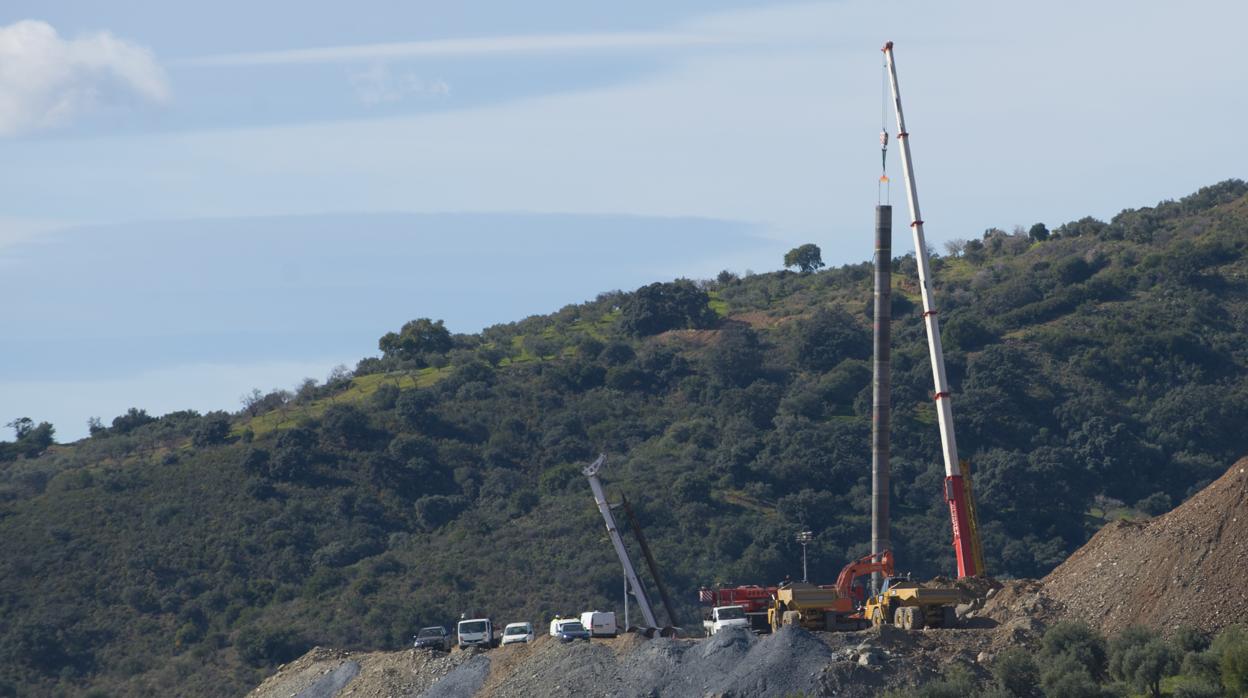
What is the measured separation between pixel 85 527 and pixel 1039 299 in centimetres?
6949

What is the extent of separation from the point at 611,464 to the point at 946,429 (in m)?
53.9

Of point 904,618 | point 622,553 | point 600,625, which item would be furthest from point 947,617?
point 622,553

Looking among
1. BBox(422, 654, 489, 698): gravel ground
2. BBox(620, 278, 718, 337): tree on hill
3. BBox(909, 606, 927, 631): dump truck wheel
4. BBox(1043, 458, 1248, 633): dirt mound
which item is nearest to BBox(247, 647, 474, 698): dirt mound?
BBox(422, 654, 489, 698): gravel ground

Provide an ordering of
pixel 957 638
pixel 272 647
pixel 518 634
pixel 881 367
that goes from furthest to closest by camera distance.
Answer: pixel 272 647, pixel 881 367, pixel 518 634, pixel 957 638

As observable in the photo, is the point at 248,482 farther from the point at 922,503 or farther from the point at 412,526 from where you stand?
the point at 922,503

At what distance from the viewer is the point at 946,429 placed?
6366 cm

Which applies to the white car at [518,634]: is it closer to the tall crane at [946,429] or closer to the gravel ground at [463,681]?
the gravel ground at [463,681]

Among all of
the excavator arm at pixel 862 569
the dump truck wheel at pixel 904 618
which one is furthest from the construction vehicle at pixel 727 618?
the dump truck wheel at pixel 904 618

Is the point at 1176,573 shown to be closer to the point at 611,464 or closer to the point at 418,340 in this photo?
the point at 611,464

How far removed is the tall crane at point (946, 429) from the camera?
6166 cm

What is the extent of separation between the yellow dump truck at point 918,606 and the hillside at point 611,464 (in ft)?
118

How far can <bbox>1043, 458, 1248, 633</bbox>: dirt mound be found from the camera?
48906 millimetres

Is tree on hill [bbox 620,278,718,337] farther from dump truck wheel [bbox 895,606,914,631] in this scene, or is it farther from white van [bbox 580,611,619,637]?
dump truck wheel [bbox 895,606,914,631]

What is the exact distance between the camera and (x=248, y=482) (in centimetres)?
11469
